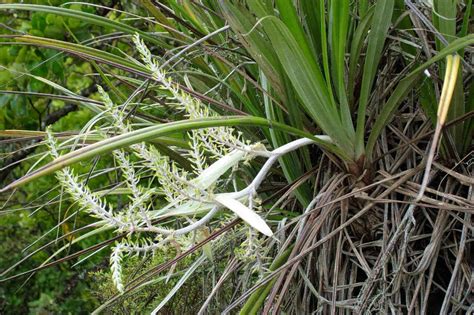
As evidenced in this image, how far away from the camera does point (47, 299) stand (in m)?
3.39

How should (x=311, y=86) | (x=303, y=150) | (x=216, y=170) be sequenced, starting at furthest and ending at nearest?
(x=303, y=150) → (x=311, y=86) → (x=216, y=170)

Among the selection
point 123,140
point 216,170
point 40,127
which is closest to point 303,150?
point 216,170

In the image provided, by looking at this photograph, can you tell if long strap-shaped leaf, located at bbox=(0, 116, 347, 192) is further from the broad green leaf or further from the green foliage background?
the green foliage background

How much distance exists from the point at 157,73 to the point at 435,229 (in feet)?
1.47

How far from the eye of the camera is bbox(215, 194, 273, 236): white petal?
758mm

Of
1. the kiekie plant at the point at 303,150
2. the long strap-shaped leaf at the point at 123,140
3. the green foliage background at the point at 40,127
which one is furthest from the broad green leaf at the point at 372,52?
the green foliage background at the point at 40,127

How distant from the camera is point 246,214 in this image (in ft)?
2.60

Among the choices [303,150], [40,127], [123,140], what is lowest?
[40,127]

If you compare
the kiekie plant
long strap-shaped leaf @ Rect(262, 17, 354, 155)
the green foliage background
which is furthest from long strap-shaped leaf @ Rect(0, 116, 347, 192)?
the green foliage background

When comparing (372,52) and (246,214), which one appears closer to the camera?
(246,214)

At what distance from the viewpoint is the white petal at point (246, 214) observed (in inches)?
29.8

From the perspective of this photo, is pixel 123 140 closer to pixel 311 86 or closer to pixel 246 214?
pixel 246 214

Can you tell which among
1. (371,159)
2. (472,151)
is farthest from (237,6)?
(472,151)

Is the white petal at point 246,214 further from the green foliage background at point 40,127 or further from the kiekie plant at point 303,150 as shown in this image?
the green foliage background at point 40,127
